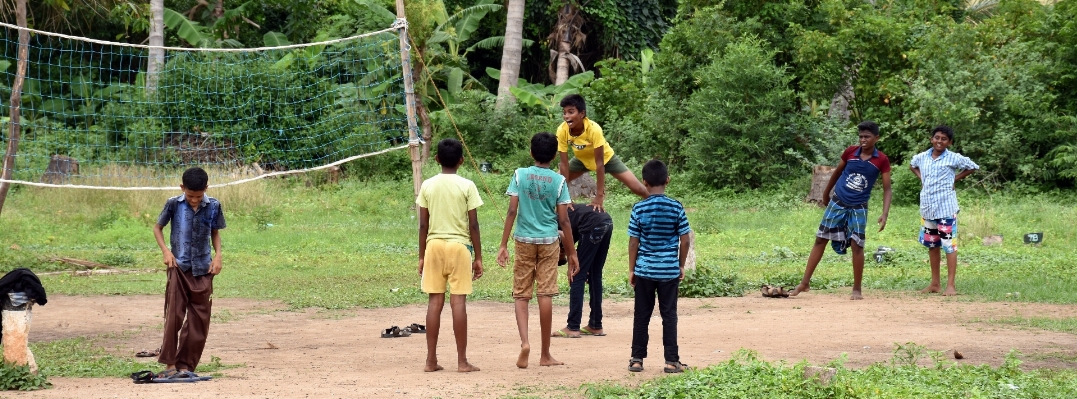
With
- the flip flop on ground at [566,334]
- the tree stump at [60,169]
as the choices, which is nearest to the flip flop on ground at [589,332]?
the flip flop on ground at [566,334]

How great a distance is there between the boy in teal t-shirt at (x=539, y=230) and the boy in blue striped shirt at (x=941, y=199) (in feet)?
15.6

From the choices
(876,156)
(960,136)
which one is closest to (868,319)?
(876,156)

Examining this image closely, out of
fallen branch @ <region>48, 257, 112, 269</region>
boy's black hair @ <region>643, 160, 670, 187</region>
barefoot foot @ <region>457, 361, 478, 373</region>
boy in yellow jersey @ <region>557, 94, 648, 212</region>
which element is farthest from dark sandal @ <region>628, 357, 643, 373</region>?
fallen branch @ <region>48, 257, 112, 269</region>

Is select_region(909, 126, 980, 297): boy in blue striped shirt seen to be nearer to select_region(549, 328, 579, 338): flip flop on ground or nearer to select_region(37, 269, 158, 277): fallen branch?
select_region(549, 328, 579, 338): flip flop on ground

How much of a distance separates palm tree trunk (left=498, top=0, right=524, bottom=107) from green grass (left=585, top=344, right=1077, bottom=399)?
1960 centimetres

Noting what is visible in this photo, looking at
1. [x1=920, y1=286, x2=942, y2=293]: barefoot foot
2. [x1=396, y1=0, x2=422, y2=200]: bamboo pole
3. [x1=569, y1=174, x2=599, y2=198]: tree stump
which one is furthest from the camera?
[x1=569, y1=174, x2=599, y2=198]: tree stump

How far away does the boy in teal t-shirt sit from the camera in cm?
719

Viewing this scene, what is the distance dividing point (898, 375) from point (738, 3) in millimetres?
18543

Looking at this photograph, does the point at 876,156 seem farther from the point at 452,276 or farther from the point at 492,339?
the point at 452,276

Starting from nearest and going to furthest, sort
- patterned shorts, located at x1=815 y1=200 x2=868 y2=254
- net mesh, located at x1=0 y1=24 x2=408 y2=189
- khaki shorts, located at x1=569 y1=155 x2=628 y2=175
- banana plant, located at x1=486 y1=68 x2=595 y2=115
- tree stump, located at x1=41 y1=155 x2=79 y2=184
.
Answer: khaki shorts, located at x1=569 y1=155 x2=628 y2=175, patterned shorts, located at x1=815 y1=200 x2=868 y2=254, tree stump, located at x1=41 y1=155 x2=79 y2=184, net mesh, located at x1=0 y1=24 x2=408 y2=189, banana plant, located at x1=486 y1=68 x2=595 y2=115

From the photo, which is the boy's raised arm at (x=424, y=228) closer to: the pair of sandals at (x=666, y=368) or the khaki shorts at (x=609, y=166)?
the pair of sandals at (x=666, y=368)

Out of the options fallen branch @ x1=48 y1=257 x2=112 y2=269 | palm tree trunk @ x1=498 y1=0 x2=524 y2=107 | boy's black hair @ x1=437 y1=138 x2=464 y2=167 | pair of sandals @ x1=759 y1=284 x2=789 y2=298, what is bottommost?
pair of sandals @ x1=759 y1=284 x2=789 y2=298

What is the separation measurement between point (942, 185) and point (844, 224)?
100 cm

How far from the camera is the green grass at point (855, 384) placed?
578 centimetres
